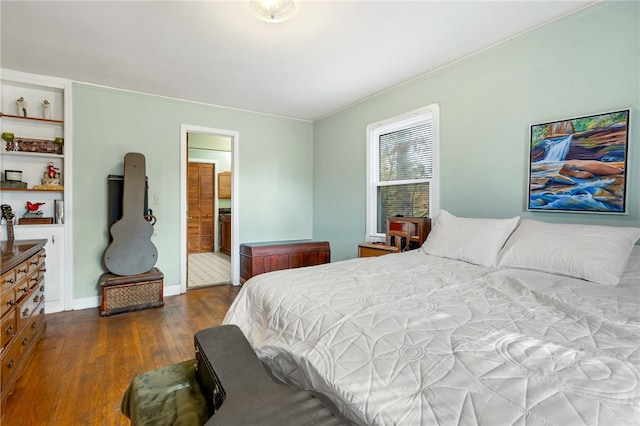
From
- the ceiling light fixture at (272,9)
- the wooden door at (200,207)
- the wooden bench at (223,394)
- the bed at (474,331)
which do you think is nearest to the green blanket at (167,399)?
the wooden bench at (223,394)

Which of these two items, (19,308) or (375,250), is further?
(375,250)

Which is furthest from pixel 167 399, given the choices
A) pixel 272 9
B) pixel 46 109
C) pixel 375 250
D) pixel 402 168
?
pixel 46 109

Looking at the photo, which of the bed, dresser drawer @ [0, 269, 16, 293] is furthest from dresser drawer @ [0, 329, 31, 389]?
the bed

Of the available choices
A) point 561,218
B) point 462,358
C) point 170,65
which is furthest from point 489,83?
point 170,65

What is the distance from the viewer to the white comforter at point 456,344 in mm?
687

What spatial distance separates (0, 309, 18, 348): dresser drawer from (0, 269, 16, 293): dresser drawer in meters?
0.17

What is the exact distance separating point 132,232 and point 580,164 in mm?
4181

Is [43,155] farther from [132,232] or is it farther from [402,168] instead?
[402,168]

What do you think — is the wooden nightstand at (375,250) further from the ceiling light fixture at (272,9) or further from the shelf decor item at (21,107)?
the shelf decor item at (21,107)

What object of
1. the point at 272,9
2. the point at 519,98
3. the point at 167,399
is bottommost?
the point at 167,399

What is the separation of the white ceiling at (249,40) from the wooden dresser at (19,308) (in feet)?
5.65

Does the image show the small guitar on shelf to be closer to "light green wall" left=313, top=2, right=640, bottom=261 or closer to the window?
the window

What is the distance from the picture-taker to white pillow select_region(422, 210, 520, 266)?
2098 mm

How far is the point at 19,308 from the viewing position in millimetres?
2023
